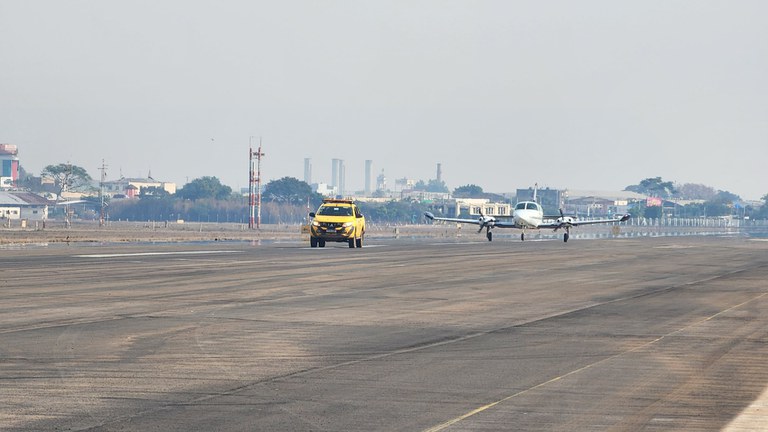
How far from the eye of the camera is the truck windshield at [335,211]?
5834 centimetres

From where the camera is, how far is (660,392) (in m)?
13.5

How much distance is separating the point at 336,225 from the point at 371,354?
41011 mm

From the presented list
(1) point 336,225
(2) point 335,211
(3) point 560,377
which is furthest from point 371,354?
(2) point 335,211

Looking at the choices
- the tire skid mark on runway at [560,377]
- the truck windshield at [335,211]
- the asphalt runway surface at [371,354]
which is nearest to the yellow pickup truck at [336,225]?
the truck windshield at [335,211]

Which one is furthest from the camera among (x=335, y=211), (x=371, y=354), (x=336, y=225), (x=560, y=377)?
(x=335, y=211)

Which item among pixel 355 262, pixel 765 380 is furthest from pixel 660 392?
pixel 355 262

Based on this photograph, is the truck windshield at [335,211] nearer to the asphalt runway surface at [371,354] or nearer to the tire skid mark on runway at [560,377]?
the asphalt runway surface at [371,354]

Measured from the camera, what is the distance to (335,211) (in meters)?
58.6

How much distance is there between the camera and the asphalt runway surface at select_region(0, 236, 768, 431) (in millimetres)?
11773

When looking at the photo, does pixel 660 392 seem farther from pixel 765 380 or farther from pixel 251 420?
pixel 251 420

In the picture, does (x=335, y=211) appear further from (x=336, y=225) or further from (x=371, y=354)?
(x=371, y=354)

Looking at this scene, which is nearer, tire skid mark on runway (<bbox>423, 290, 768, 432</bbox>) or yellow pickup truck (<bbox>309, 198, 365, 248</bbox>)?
tire skid mark on runway (<bbox>423, 290, 768, 432</bbox>)

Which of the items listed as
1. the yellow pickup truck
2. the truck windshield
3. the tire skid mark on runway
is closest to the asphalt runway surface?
the tire skid mark on runway

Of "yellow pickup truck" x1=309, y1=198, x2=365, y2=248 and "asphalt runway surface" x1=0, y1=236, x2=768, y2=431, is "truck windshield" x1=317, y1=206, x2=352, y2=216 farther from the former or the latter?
"asphalt runway surface" x1=0, y1=236, x2=768, y2=431
